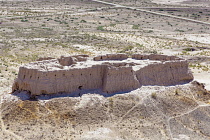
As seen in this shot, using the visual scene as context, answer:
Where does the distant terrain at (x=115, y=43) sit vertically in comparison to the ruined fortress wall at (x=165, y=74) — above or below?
below

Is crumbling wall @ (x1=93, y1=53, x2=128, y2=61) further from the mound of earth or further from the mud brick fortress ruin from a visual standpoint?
the mound of earth

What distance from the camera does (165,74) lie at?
2550cm

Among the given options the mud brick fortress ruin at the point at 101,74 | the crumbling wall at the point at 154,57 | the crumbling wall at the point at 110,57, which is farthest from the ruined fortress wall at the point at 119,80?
the crumbling wall at the point at 154,57

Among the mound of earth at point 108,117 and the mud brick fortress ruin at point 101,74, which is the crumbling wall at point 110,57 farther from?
the mound of earth at point 108,117

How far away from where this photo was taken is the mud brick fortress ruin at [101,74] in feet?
70.7

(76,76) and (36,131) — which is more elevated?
(76,76)

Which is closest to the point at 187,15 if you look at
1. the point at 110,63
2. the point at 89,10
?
the point at 89,10

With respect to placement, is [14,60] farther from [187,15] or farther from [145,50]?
[187,15]

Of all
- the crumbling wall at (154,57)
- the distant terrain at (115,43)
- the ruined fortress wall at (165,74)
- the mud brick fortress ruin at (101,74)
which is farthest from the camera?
the crumbling wall at (154,57)

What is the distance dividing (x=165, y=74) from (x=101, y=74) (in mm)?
5167

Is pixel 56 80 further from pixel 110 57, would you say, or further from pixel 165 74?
pixel 165 74

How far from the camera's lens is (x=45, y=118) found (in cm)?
1956

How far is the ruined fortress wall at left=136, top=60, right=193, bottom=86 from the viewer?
80.6ft

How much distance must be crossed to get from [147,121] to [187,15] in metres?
70.5
